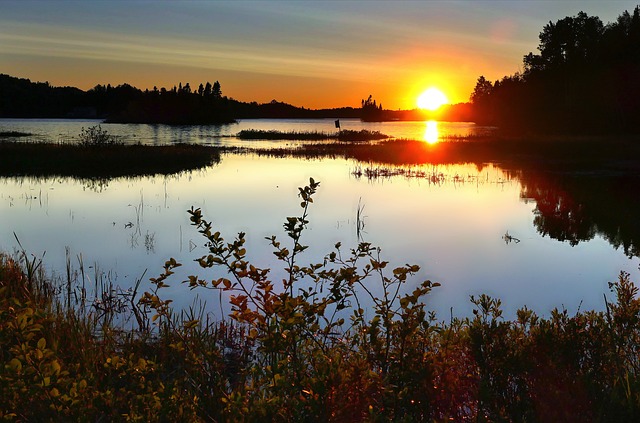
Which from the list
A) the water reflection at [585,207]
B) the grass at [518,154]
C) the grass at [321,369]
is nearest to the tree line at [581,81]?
the grass at [518,154]

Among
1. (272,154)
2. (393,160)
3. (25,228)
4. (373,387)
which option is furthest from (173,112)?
(373,387)

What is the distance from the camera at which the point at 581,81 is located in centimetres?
7606

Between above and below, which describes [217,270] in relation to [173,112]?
below

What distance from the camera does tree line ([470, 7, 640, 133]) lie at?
Result: 228 feet

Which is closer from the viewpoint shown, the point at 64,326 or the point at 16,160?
the point at 64,326

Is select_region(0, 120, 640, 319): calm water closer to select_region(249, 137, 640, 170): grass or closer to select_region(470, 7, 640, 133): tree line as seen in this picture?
select_region(249, 137, 640, 170): grass

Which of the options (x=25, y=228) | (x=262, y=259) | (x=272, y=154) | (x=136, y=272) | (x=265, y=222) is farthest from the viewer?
(x=272, y=154)

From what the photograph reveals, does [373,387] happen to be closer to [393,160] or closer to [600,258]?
[600,258]

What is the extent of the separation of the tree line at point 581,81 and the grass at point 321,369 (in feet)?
237

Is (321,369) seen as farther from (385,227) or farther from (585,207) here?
(585,207)

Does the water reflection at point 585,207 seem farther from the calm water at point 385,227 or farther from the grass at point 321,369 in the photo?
the grass at point 321,369

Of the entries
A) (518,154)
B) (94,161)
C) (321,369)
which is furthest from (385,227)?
(518,154)

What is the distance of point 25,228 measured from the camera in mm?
15906

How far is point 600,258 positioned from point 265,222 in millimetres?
10028
